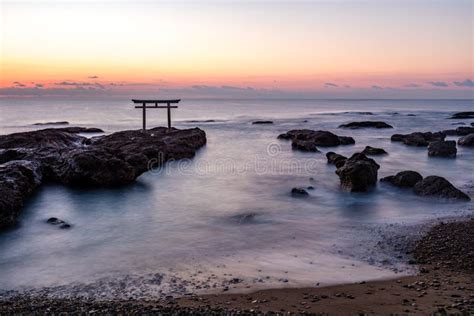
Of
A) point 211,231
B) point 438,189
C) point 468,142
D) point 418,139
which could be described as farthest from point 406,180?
point 468,142

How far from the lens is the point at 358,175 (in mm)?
16219

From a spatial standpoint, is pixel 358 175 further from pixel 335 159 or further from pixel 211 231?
pixel 211 231

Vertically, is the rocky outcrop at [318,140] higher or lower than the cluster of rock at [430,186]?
higher

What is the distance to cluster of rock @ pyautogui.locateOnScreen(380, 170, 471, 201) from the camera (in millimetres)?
14492

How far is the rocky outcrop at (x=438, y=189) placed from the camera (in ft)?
47.4

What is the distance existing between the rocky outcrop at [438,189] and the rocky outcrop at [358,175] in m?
1.71

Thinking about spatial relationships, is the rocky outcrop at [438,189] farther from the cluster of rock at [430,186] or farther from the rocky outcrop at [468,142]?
the rocky outcrop at [468,142]

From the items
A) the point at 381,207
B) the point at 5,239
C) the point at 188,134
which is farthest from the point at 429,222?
the point at 188,134

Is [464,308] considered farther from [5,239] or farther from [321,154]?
[321,154]

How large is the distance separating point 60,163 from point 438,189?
540 inches

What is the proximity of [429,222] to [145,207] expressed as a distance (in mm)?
8530

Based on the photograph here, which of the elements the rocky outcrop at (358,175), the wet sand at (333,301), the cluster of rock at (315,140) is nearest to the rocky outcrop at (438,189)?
the rocky outcrop at (358,175)

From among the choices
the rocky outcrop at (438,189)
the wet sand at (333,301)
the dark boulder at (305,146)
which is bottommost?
the wet sand at (333,301)

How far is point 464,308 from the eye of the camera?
6.53m
